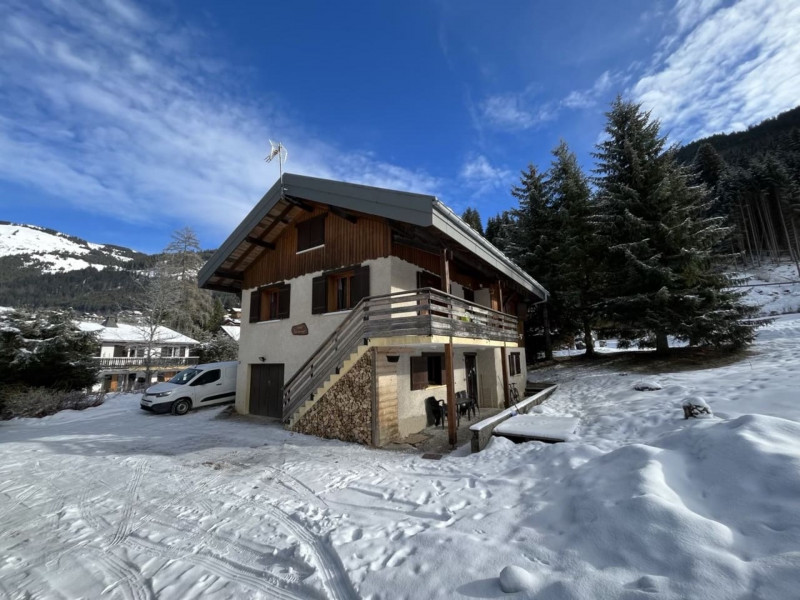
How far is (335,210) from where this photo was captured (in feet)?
42.0

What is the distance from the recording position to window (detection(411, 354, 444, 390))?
38.4ft

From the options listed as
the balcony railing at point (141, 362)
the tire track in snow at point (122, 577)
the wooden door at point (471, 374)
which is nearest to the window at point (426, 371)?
the wooden door at point (471, 374)

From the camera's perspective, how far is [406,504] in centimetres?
527

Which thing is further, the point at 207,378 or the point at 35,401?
the point at 207,378

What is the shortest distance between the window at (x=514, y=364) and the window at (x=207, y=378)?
14.5 m

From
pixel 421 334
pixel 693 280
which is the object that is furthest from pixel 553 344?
pixel 421 334

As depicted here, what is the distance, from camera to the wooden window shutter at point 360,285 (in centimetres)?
1166

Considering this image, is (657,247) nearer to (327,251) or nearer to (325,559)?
(327,251)

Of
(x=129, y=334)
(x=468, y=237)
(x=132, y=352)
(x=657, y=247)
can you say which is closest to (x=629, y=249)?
(x=657, y=247)

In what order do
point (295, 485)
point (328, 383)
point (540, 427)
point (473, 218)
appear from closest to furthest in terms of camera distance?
point (295, 485) → point (540, 427) → point (328, 383) → point (473, 218)

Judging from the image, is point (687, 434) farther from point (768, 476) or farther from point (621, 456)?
point (768, 476)

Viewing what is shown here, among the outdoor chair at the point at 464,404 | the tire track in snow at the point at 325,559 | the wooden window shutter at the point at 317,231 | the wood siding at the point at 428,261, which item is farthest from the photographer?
the wooden window shutter at the point at 317,231

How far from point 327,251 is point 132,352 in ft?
127

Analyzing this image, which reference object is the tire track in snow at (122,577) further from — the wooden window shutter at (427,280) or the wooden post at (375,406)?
the wooden window shutter at (427,280)
